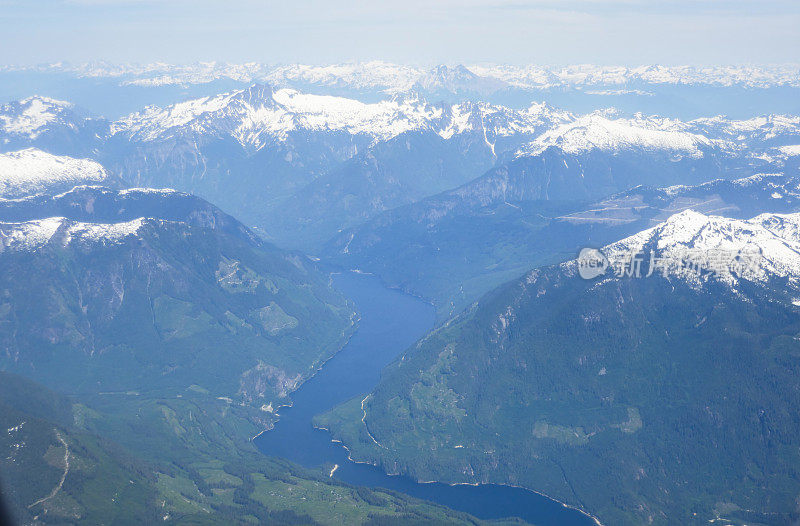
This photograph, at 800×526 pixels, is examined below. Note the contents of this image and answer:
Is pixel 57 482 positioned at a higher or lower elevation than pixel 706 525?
higher

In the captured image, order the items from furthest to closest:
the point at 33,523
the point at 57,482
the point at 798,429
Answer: the point at 798,429, the point at 57,482, the point at 33,523

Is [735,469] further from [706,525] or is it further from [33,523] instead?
[33,523]

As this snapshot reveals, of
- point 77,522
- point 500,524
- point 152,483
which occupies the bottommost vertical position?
point 500,524

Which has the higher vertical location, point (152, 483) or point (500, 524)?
point (152, 483)

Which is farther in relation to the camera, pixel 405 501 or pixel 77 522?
pixel 405 501

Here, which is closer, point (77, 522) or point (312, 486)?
point (77, 522)

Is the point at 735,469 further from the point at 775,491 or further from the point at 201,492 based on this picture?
the point at 201,492

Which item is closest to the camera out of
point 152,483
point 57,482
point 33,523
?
point 33,523

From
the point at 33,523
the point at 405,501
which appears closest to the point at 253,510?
the point at 405,501

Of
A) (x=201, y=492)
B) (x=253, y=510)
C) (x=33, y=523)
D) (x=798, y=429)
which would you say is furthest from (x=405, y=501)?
(x=798, y=429)
